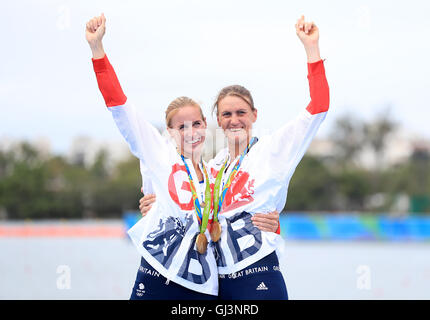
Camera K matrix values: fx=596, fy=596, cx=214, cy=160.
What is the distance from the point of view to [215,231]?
9.69ft

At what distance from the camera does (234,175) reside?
3.06m

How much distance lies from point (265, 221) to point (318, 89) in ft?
2.30

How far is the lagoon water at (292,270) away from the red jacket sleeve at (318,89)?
3.27 m

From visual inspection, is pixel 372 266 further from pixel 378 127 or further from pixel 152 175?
pixel 378 127

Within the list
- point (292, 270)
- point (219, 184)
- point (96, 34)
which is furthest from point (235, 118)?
point (292, 270)

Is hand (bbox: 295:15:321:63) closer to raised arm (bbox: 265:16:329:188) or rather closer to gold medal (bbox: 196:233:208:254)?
raised arm (bbox: 265:16:329:188)

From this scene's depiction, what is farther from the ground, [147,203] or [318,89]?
[318,89]

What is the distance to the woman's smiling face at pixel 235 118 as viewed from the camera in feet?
10.2

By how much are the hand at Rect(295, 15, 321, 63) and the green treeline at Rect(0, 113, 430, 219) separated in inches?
1007

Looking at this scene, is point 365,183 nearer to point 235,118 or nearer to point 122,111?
point 235,118

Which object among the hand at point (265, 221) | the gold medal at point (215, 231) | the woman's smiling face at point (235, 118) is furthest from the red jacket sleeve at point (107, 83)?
the hand at point (265, 221)

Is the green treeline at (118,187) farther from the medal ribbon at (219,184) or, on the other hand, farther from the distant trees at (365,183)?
the medal ribbon at (219,184)

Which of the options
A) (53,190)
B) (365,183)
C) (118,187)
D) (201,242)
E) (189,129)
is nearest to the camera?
(201,242)

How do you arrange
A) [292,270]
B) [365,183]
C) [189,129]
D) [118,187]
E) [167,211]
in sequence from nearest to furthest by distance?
[167,211], [189,129], [292,270], [118,187], [365,183]
